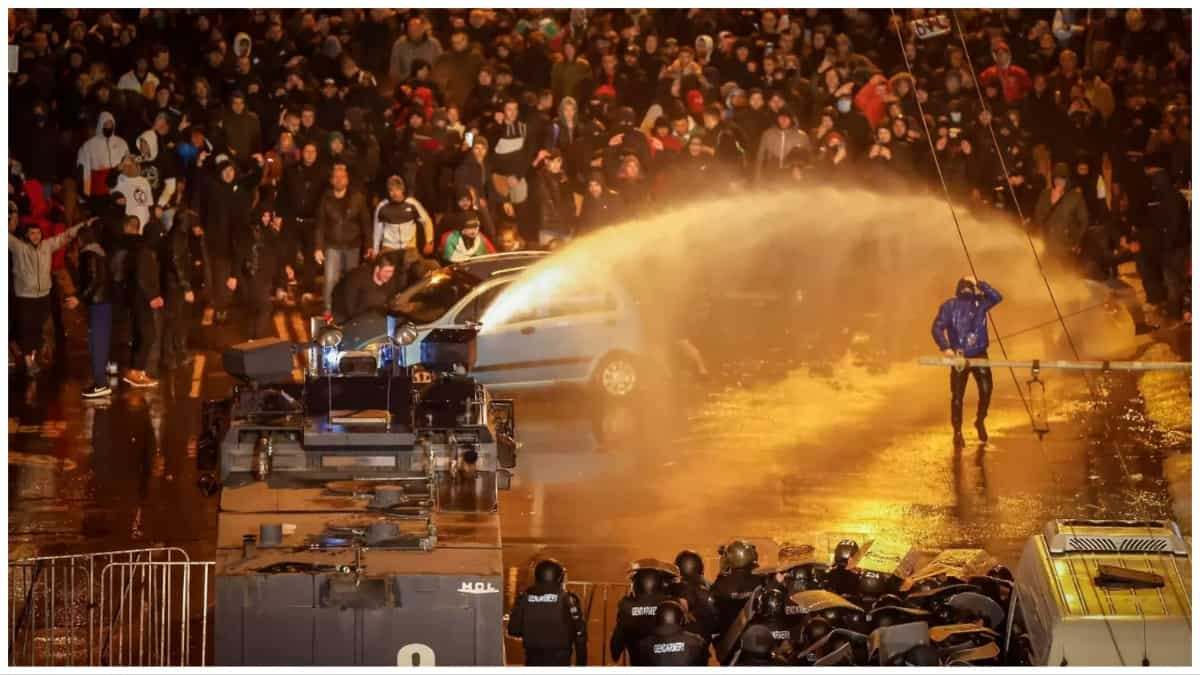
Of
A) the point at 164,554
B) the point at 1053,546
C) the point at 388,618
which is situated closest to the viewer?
the point at 388,618

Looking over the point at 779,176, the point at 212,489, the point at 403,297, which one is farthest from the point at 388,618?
the point at 779,176

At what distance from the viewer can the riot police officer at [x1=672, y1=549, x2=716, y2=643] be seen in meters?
16.1

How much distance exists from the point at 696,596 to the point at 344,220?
12.5m

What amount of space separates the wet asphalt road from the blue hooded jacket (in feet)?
3.48

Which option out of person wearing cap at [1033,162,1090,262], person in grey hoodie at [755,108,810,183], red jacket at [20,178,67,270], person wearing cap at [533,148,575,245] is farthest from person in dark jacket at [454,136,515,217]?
person wearing cap at [1033,162,1090,262]

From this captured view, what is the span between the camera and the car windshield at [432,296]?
24.3 metres

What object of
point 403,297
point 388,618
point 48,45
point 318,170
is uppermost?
point 48,45

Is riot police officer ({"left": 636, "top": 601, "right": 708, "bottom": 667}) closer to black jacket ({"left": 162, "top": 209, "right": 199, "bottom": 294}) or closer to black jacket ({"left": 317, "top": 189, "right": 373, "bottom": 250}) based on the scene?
black jacket ({"left": 162, "top": 209, "right": 199, "bottom": 294})

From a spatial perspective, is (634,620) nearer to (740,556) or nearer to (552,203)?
(740,556)

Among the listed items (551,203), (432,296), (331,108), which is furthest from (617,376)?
(331,108)

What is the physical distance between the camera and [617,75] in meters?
32.2

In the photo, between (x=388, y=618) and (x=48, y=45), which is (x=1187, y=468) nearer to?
(x=388, y=618)

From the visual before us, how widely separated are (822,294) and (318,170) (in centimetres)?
656

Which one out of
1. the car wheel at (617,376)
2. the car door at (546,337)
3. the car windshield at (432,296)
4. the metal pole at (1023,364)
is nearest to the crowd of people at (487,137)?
the car windshield at (432,296)
